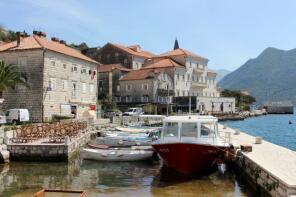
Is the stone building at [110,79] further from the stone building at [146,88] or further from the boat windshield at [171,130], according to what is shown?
the boat windshield at [171,130]

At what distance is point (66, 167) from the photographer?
97.5 feet

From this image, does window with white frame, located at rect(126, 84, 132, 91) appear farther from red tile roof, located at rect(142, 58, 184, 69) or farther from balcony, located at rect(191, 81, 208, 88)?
balcony, located at rect(191, 81, 208, 88)

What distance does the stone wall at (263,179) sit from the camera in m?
16.7

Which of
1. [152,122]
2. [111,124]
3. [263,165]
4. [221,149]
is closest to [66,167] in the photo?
[221,149]

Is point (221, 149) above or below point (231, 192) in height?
above

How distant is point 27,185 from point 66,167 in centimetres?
596

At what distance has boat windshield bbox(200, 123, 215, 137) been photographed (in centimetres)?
2681

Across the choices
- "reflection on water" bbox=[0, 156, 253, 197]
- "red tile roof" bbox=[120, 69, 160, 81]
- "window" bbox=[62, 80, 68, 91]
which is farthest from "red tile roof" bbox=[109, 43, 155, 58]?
"reflection on water" bbox=[0, 156, 253, 197]

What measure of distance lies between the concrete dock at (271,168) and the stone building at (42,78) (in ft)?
97.0

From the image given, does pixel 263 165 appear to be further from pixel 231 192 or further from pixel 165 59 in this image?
pixel 165 59

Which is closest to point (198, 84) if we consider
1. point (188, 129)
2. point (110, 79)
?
point (110, 79)

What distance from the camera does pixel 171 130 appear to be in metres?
27.2

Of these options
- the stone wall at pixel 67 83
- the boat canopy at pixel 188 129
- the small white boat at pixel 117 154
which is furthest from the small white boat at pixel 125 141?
the stone wall at pixel 67 83

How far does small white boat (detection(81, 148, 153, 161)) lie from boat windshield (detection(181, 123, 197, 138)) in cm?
616
